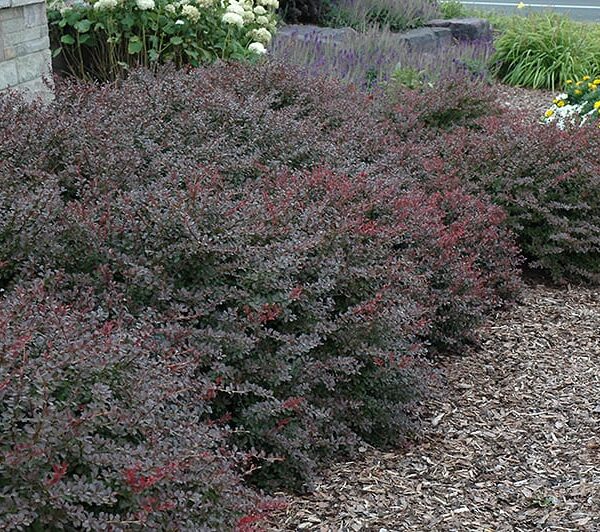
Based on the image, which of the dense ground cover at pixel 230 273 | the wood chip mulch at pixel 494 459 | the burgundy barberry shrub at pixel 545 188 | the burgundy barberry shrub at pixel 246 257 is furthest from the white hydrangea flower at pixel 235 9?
the wood chip mulch at pixel 494 459

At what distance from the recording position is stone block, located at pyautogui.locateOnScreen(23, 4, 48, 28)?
18.7 ft

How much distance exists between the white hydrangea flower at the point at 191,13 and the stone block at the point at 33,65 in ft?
4.79

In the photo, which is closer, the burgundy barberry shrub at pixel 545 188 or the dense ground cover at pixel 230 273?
the dense ground cover at pixel 230 273

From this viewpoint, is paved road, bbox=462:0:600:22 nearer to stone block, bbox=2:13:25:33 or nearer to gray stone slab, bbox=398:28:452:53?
gray stone slab, bbox=398:28:452:53

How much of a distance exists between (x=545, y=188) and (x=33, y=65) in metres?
3.26

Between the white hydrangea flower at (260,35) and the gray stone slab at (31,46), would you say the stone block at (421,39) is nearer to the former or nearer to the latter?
the white hydrangea flower at (260,35)

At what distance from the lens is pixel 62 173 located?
12.2 feet

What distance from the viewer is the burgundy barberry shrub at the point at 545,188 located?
5.58 metres

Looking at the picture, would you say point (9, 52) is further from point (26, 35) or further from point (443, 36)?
point (443, 36)

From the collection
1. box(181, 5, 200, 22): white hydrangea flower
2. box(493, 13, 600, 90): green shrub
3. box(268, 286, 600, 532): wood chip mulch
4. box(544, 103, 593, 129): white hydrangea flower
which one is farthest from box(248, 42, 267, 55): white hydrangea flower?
box(493, 13, 600, 90): green shrub

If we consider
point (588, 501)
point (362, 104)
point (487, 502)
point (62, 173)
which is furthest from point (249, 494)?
point (362, 104)

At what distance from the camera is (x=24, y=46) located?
5.72m

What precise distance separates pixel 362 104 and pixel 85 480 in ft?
14.8

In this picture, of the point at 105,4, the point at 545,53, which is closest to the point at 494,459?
the point at 105,4
